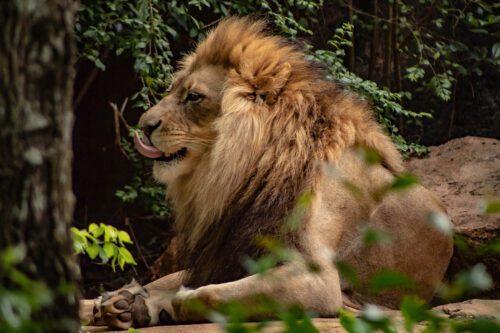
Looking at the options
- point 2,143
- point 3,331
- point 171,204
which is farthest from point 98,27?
point 3,331

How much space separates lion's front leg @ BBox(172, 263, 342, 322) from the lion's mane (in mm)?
196

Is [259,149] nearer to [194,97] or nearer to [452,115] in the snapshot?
[194,97]

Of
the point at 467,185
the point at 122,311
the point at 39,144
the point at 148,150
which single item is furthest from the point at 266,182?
the point at 39,144

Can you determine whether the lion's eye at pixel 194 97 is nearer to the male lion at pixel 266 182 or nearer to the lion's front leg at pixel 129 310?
the male lion at pixel 266 182

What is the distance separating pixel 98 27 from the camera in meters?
7.46

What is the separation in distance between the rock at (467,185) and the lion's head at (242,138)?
1250 millimetres

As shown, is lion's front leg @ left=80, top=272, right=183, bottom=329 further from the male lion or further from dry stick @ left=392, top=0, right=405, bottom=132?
dry stick @ left=392, top=0, right=405, bottom=132

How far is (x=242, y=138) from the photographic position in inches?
198

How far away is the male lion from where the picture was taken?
4.79 m

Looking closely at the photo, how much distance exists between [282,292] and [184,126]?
1117 millimetres

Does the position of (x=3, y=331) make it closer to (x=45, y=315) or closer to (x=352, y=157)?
(x=45, y=315)

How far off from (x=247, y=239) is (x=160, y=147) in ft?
2.46

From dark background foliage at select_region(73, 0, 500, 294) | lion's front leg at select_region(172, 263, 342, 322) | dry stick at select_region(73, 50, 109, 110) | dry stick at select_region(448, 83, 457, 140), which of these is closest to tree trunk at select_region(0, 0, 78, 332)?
lion's front leg at select_region(172, 263, 342, 322)

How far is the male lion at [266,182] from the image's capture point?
4.79 meters
